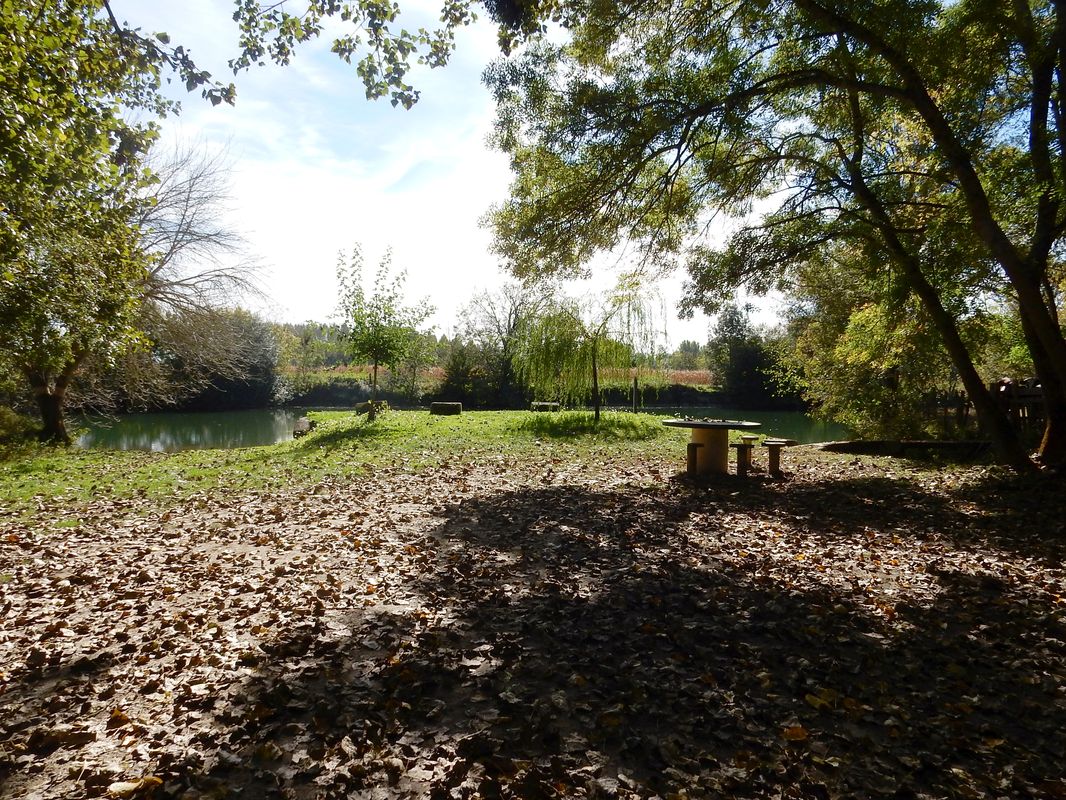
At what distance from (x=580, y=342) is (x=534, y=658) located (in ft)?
57.5

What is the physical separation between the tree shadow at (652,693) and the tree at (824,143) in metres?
5.91

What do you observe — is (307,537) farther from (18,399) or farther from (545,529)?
(18,399)

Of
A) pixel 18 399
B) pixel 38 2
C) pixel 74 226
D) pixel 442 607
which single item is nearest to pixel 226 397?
pixel 18 399

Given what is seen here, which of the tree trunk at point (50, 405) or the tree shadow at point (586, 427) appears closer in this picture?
the tree trunk at point (50, 405)

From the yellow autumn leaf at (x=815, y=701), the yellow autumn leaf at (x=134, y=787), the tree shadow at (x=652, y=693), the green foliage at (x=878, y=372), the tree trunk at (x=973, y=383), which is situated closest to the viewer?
the yellow autumn leaf at (x=134, y=787)

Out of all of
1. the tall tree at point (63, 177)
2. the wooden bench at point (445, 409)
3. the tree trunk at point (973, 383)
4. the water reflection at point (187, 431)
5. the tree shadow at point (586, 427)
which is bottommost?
the water reflection at point (187, 431)

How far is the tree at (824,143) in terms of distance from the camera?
25.0 feet

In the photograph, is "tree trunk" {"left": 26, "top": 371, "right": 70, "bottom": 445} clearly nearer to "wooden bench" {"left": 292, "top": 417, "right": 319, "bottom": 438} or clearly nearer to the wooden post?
"wooden bench" {"left": 292, "top": 417, "right": 319, "bottom": 438}

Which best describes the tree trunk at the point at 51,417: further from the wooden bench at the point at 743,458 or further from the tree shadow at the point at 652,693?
the wooden bench at the point at 743,458

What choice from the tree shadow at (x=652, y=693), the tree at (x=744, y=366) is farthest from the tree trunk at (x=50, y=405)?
the tree at (x=744, y=366)

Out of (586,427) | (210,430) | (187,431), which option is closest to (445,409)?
(586,427)

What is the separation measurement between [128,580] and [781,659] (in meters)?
5.01

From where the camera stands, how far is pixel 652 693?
322cm

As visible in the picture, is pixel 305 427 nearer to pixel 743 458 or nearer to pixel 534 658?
A: pixel 743 458
